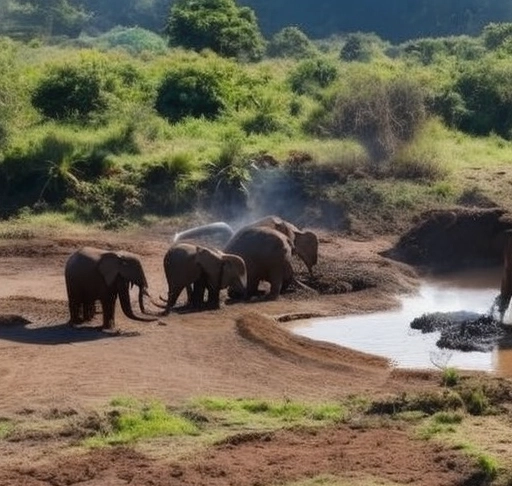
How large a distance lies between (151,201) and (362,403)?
15.8 m

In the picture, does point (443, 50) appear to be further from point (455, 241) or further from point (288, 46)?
point (455, 241)

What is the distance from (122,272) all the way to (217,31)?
32127 millimetres

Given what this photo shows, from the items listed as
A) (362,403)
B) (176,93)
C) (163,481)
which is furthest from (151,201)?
(163,481)

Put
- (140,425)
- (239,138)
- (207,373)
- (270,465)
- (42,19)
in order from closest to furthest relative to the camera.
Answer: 1. (270,465)
2. (140,425)
3. (207,373)
4. (239,138)
5. (42,19)

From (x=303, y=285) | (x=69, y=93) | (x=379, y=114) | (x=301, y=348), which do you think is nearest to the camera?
(x=301, y=348)

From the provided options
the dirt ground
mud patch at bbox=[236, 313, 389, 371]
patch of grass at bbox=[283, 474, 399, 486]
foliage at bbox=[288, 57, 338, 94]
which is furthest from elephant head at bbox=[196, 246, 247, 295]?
foliage at bbox=[288, 57, 338, 94]

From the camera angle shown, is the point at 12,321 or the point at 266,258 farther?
the point at 266,258

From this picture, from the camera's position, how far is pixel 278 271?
21984 millimetres

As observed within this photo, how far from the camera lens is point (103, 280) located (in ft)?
60.6

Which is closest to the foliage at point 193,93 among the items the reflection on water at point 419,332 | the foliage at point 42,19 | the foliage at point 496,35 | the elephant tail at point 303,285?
the reflection on water at point 419,332

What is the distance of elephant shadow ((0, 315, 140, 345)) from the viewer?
17734mm

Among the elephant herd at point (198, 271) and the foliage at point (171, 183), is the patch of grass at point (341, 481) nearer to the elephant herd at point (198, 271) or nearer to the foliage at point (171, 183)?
the elephant herd at point (198, 271)

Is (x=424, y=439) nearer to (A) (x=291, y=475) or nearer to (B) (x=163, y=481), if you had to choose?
(A) (x=291, y=475)

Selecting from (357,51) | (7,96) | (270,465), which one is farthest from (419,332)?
(357,51)
